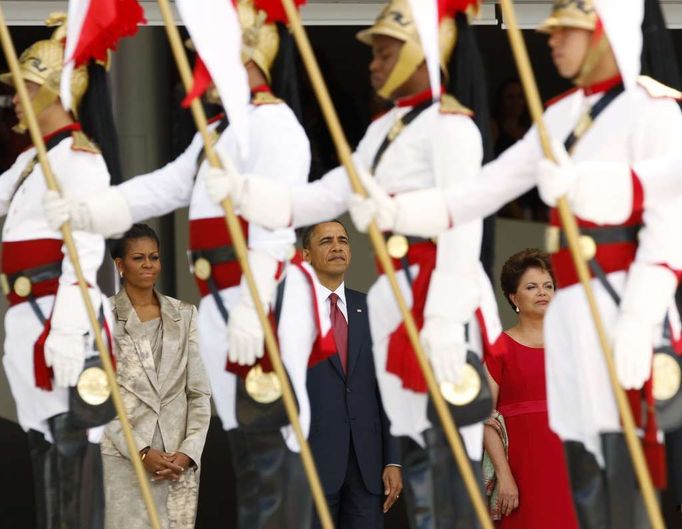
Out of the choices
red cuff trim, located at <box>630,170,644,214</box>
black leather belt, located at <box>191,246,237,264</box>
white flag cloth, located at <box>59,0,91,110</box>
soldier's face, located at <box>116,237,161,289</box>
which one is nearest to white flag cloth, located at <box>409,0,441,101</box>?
red cuff trim, located at <box>630,170,644,214</box>

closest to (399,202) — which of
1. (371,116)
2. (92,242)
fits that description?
(92,242)

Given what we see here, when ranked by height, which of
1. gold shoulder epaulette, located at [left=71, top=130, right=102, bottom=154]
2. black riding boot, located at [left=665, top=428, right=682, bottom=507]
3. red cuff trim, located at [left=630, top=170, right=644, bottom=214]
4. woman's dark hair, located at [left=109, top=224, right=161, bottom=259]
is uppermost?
gold shoulder epaulette, located at [left=71, top=130, right=102, bottom=154]

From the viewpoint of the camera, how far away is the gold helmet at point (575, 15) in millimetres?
4848

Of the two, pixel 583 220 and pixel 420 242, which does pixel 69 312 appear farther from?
pixel 583 220

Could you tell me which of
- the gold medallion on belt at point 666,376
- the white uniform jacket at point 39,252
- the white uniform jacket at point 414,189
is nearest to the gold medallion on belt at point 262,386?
the white uniform jacket at point 414,189

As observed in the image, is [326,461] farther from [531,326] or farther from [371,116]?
[371,116]

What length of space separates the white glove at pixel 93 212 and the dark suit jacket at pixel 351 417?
116 centimetres

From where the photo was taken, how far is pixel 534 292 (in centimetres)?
625

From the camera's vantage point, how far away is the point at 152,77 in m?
7.77

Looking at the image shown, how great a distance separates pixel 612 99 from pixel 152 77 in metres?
3.26

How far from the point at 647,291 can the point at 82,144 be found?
1.88 metres

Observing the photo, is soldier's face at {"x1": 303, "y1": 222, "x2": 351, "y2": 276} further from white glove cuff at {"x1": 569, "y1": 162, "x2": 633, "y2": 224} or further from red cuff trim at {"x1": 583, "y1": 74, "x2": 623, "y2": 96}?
white glove cuff at {"x1": 569, "y1": 162, "x2": 633, "y2": 224}

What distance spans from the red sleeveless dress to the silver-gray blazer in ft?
3.75

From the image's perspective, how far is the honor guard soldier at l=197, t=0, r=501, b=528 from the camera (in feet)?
16.6
